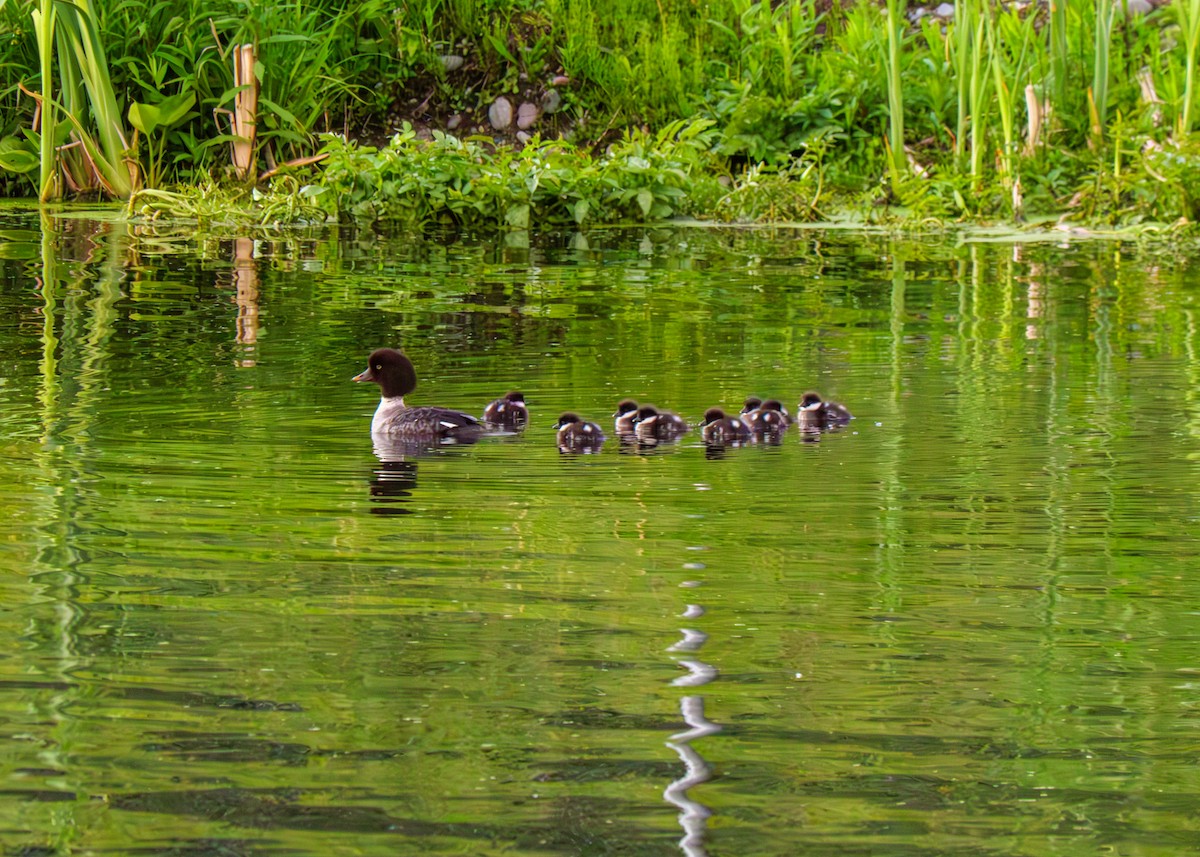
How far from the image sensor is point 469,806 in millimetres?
2797

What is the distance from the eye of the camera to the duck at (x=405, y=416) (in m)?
6.12

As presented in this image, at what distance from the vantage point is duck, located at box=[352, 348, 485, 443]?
20.1 ft

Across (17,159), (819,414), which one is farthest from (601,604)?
(17,159)

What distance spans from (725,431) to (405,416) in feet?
3.60

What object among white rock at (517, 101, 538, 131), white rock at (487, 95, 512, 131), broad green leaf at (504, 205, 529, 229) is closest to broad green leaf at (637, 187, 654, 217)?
broad green leaf at (504, 205, 529, 229)

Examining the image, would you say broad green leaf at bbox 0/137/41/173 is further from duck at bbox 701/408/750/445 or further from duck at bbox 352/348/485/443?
duck at bbox 701/408/750/445

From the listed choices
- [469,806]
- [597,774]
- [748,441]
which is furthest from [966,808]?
[748,441]

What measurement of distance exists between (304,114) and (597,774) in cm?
1277

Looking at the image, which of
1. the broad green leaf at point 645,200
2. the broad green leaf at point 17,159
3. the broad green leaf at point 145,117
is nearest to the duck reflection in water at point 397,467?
the broad green leaf at point 645,200

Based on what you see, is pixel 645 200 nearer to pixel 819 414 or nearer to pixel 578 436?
pixel 819 414

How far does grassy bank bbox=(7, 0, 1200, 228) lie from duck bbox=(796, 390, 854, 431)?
22.0 ft

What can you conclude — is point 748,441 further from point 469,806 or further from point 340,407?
point 469,806

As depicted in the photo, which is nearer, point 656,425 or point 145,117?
point 656,425

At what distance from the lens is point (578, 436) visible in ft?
19.8
